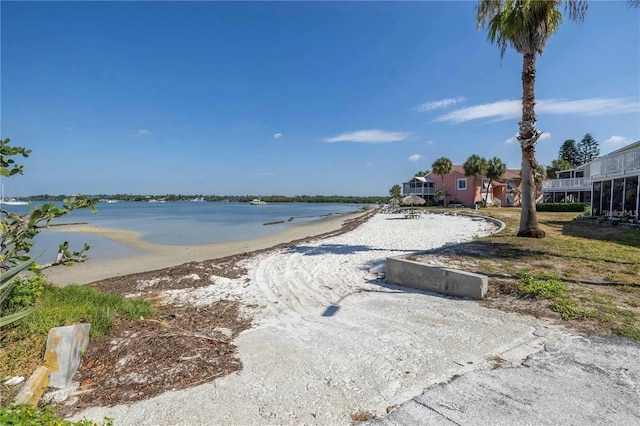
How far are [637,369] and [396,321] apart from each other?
2.77m

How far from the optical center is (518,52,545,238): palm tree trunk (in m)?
11.7

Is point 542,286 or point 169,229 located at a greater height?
point 542,286

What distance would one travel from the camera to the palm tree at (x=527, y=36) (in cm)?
1102

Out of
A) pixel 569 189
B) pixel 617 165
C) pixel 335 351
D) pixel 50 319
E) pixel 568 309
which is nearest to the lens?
pixel 50 319

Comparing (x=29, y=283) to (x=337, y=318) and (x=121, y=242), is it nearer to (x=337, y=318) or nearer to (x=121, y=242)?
(x=337, y=318)

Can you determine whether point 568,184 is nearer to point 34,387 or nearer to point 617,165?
point 617,165

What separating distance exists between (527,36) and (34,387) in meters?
15.0

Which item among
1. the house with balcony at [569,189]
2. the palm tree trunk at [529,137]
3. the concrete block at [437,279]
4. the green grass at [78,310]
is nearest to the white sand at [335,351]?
the concrete block at [437,279]

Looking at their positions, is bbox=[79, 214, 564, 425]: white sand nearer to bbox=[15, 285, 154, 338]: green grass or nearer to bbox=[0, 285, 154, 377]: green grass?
bbox=[0, 285, 154, 377]: green grass

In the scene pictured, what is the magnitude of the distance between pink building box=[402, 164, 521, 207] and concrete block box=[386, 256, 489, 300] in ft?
135

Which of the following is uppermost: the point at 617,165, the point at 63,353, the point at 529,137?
the point at 529,137

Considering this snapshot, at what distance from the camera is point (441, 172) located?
4622 centimetres

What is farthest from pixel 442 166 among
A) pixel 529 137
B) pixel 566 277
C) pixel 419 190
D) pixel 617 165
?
pixel 566 277

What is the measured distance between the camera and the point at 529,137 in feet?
38.8
